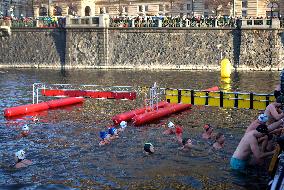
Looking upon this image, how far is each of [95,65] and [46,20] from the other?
10.9 m

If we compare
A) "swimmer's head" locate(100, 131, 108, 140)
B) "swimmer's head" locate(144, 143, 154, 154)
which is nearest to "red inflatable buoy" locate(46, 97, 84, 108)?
"swimmer's head" locate(100, 131, 108, 140)

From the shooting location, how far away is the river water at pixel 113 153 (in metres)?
18.1

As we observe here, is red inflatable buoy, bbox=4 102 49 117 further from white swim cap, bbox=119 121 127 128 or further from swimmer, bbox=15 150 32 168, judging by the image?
swimmer, bbox=15 150 32 168

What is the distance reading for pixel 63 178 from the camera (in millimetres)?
18609

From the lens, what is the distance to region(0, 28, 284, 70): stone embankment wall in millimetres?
61656

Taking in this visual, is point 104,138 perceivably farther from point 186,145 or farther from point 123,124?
point 186,145

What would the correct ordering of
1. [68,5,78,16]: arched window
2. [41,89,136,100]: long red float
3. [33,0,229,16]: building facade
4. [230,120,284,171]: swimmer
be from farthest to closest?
[68,5,78,16]: arched window → [33,0,229,16]: building facade → [41,89,136,100]: long red float → [230,120,284,171]: swimmer

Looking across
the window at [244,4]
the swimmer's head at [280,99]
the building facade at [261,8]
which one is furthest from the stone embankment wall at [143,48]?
the swimmer's head at [280,99]

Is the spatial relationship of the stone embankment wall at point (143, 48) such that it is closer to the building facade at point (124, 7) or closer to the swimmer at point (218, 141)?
the building facade at point (124, 7)

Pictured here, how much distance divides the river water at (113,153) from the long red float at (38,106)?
656 millimetres

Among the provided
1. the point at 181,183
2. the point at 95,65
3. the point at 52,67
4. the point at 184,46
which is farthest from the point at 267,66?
the point at 181,183

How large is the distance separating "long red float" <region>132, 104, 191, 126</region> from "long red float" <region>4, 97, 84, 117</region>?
24.3 ft

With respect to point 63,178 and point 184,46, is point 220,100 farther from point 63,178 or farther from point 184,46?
point 184,46

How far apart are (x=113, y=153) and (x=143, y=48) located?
44091 millimetres
